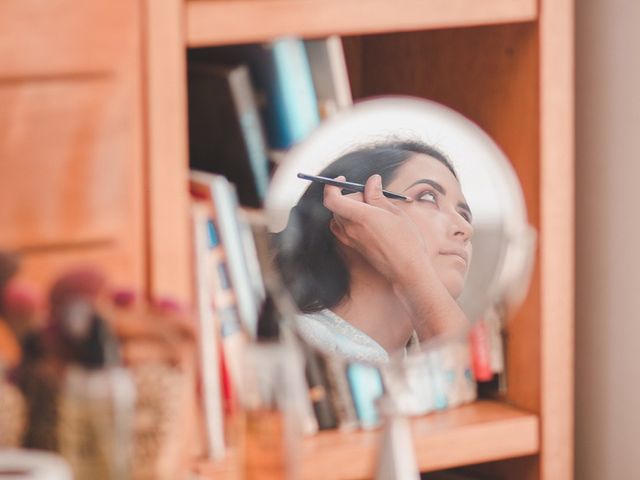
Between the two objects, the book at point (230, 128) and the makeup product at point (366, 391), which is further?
the makeup product at point (366, 391)

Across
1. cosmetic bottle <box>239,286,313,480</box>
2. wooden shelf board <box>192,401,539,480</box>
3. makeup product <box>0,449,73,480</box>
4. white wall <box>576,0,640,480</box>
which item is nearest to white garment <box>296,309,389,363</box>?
wooden shelf board <box>192,401,539,480</box>

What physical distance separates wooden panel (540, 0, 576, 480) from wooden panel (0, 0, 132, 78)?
21.0 inches

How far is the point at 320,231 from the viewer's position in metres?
1.30

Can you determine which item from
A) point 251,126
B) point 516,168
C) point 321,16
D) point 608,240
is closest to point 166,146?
point 251,126

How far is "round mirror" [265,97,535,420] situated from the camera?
4.23ft

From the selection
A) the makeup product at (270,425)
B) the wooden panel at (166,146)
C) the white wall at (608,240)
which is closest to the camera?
the makeup product at (270,425)

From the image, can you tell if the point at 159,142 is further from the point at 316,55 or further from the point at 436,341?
the point at 436,341

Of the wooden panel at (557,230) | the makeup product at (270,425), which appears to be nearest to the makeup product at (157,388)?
the makeup product at (270,425)

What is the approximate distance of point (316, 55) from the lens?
4.25 ft

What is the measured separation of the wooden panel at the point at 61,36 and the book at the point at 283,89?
184mm

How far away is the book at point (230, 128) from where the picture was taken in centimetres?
126

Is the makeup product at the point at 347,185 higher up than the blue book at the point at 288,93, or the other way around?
the blue book at the point at 288,93

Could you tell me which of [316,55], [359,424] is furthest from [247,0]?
[359,424]

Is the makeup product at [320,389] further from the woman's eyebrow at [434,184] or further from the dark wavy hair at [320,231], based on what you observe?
the woman's eyebrow at [434,184]
